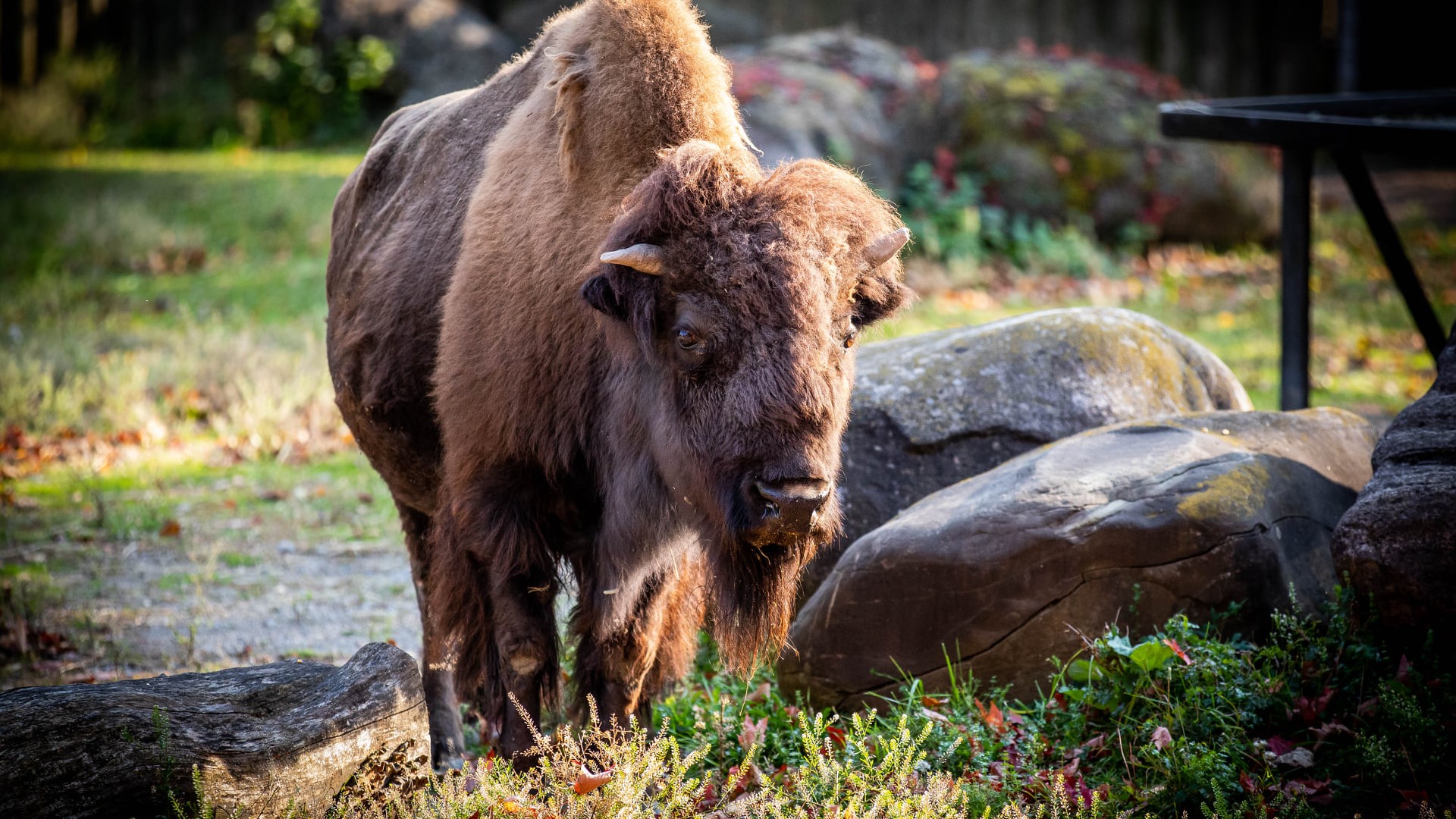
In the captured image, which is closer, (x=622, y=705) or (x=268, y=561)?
(x=622, y=705)

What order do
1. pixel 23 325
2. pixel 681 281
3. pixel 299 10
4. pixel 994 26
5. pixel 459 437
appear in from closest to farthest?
pixel 681 281 < pixel 459 437 < pixel 23 325 < pixel 299 10 < pixel 994 26

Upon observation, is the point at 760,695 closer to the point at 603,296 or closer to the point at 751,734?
the point at 751,734

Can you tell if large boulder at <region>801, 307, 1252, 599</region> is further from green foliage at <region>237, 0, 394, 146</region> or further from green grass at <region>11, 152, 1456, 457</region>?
green foliage at <region>237, 0, 394, 146</region>

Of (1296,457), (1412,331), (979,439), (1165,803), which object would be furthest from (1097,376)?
(1412,331)

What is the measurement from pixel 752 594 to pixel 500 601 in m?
0.87

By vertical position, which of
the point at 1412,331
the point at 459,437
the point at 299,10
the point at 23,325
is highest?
the point at 299,10

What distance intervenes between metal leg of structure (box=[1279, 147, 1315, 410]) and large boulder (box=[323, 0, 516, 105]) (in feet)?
38.2

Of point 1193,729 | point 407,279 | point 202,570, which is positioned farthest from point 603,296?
point 202,570

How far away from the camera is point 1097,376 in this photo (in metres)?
5.29

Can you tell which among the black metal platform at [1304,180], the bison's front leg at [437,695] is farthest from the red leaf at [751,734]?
the black metal platform at [1304,180]

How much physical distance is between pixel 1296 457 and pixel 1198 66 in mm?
14916

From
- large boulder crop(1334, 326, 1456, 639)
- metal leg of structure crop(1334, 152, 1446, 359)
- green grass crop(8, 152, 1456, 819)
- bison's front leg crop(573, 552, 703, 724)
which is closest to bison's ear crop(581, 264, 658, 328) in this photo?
bison's front leg crop(573, 552, 703, 724)

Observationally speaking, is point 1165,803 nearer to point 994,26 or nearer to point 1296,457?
point 1296,457

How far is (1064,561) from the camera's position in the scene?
13.2 ft
